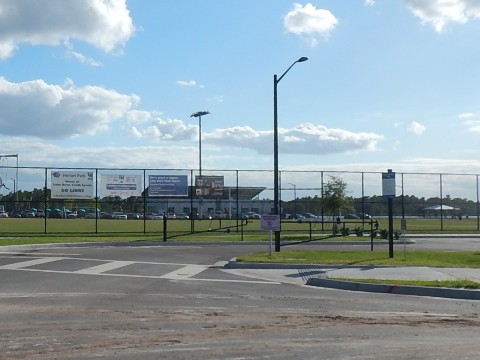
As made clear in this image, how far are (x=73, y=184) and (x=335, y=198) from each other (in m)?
17.2

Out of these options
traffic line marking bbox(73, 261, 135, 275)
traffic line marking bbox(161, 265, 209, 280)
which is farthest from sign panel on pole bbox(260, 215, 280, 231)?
traffic line marking bbox(73, 261, 135, 275)

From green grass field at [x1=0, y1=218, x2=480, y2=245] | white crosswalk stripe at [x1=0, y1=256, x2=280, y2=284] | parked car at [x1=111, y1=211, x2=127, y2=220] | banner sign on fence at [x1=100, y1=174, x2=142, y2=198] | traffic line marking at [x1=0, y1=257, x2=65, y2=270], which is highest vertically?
banner sign on fence at [x1=100, y1=174, x2=142, y2=198]

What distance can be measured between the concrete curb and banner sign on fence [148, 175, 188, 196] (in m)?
28.8

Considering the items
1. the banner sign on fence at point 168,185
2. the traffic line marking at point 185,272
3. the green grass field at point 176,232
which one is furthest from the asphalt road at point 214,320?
the banner sign on fence at point 168,185

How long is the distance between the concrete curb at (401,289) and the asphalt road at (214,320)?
62 cm

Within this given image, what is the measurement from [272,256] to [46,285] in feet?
30.7

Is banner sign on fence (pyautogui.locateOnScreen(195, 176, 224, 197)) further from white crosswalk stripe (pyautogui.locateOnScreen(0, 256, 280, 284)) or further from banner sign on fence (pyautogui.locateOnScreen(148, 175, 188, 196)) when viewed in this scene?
white crosswalk stripe (pyautogui.locateOnScreen(0, 256, 280, 284))

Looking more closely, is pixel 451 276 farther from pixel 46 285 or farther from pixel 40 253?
pixel 40 253

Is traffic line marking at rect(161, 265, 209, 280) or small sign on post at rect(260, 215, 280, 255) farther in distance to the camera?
small sign on post at rect(260, 215, 280, 255)

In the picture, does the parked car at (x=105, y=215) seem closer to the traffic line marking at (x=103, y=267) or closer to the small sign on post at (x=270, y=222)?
the small sign on post at (x=270, y=222)

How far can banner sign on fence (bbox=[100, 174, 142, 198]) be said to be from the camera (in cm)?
4256

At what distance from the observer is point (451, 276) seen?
17250 mm

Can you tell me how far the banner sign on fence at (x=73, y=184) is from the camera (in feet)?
136

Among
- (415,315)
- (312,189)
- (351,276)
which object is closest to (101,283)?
(351,276)
